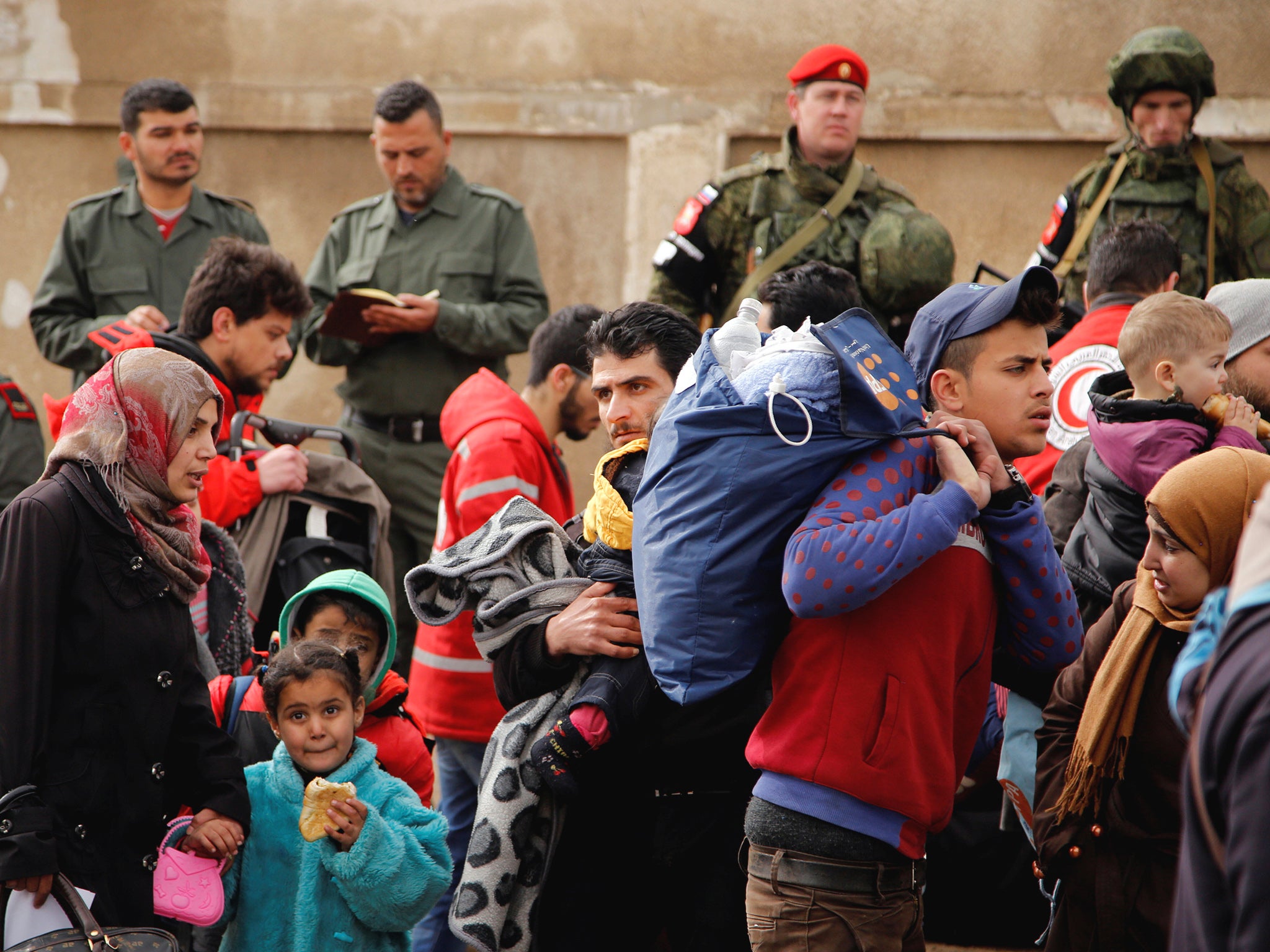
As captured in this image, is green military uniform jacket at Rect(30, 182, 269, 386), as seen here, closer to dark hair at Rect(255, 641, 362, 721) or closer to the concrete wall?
the concrete wall

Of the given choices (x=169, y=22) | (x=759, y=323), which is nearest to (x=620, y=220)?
(x=169, y=22)

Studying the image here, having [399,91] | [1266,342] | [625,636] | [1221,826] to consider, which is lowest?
[625,636]

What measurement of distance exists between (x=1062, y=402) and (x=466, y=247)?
2775 mm

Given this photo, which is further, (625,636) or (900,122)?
→ (900,122)

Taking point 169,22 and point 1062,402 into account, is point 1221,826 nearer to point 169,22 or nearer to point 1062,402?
point 1062,402

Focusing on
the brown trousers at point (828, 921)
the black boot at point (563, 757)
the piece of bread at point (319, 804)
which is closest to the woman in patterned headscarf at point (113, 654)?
the piece of bread at point (319, 804)

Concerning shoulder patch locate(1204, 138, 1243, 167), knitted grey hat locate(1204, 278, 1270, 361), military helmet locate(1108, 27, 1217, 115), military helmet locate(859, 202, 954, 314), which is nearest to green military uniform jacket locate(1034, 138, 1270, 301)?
shoulder patch locate(1204, 138, 1243, 167)

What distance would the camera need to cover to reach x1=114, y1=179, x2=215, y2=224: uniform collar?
577 cm

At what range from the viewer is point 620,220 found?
309 inches

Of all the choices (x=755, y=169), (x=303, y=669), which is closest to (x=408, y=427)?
(x=755, y=169)

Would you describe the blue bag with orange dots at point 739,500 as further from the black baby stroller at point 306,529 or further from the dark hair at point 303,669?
the black baby stroller at point 306,529

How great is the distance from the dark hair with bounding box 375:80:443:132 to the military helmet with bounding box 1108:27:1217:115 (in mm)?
2746

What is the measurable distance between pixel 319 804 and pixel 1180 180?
411 centimetres

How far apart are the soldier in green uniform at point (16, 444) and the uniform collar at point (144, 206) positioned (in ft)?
2.85
